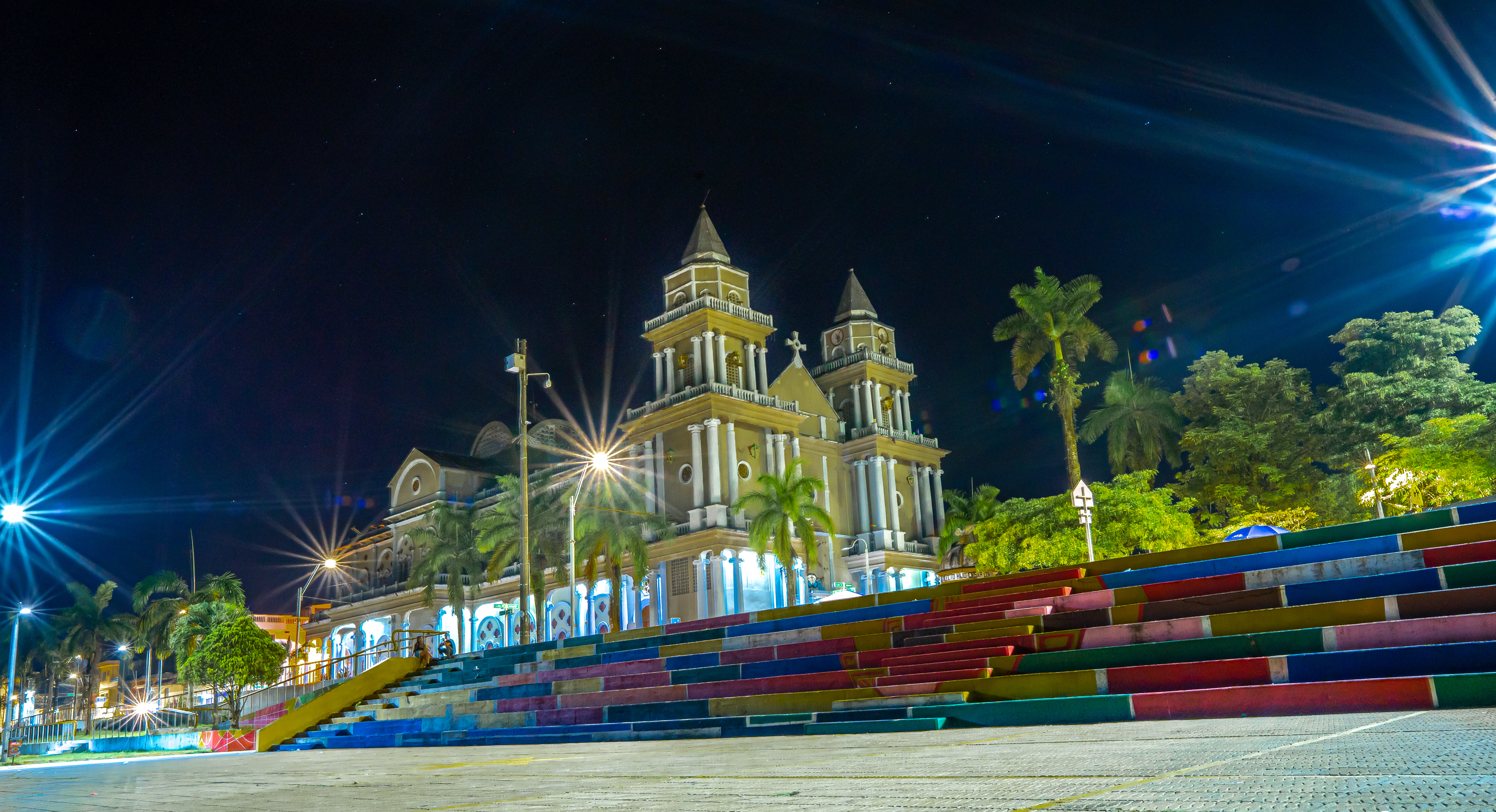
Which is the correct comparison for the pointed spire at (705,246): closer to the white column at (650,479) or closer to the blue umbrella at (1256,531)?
the white column at (650,479)

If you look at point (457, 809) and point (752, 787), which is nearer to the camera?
point (457, 809)

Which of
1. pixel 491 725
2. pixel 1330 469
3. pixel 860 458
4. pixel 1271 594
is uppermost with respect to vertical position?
pixel 860 458

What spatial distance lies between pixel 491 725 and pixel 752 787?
16.2 m

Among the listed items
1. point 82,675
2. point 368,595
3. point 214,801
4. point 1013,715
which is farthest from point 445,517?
point 214,801

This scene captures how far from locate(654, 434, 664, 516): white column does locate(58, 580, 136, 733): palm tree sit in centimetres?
4247

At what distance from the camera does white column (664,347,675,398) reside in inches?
2157

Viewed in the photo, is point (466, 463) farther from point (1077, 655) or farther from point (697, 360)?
point (1077, 655)

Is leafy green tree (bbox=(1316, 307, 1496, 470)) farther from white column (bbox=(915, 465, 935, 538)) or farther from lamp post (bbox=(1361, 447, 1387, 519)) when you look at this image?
white column (bbox=(915, 465, 935, 538))

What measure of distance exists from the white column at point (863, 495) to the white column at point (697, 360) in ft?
42.6

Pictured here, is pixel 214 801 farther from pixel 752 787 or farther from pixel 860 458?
pixel 860 458

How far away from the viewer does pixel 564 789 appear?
209 inches

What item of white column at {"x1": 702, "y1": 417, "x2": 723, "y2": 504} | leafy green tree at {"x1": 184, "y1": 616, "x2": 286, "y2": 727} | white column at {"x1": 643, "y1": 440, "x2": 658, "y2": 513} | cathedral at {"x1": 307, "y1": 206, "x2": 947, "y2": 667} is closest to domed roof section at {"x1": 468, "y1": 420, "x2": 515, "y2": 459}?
cathedral at {"x1": 307, "y1": 206, "x2": 947, "y2": 667}

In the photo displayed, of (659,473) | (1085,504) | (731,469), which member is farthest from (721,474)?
(1085,504)

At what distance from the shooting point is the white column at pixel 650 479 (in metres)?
52.8
